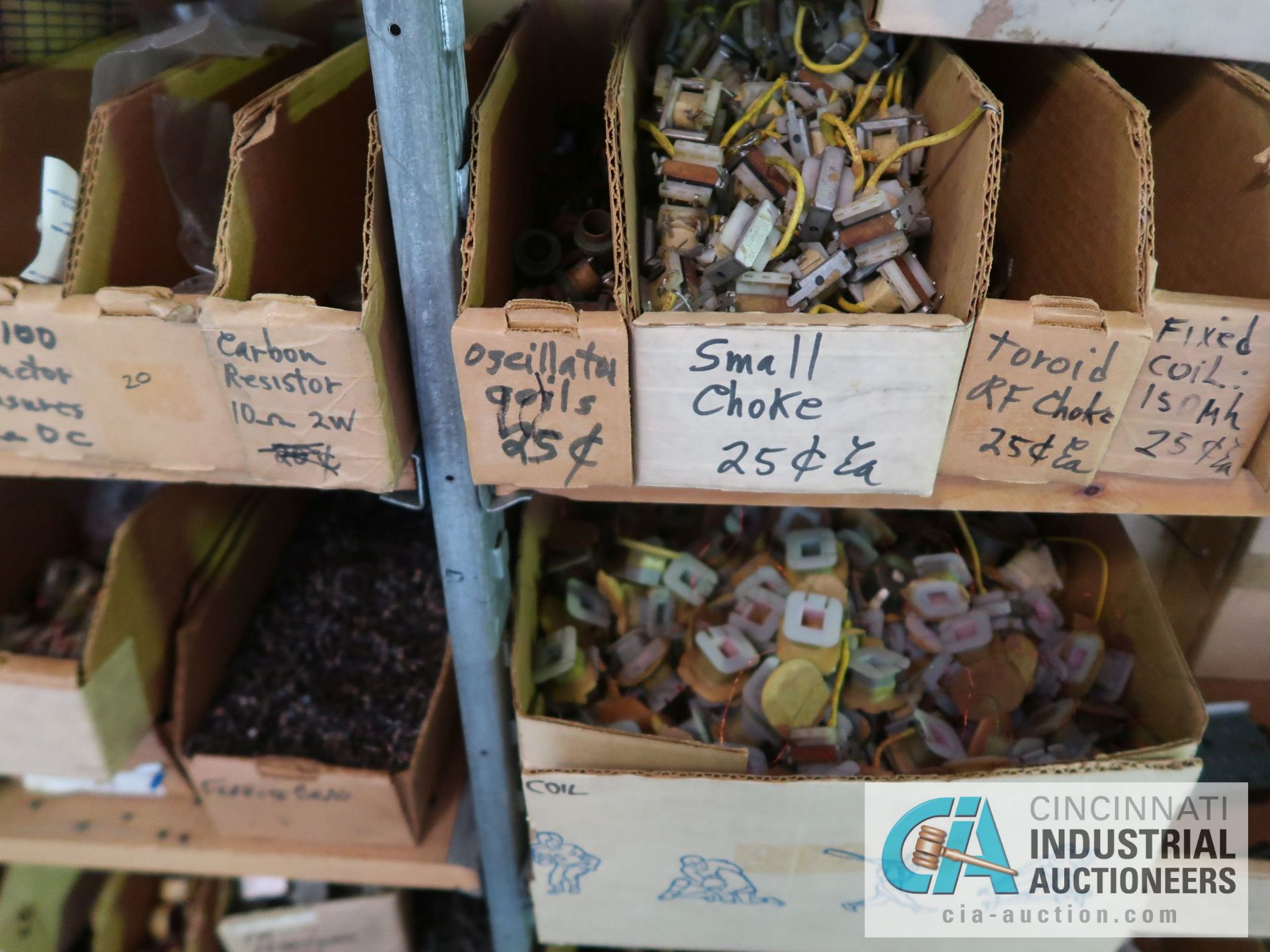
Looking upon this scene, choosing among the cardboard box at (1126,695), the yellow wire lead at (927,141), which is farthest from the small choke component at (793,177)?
the cardboard box at (1126,695)

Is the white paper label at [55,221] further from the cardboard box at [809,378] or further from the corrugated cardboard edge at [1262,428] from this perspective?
the corrugated cardboard edge at [1262,428]

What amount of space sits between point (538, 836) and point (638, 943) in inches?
7.8

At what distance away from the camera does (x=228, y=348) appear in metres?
0.61

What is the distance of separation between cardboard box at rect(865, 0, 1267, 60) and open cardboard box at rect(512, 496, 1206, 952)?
535 millimetres

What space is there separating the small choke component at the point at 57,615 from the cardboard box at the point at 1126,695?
56 centimetres

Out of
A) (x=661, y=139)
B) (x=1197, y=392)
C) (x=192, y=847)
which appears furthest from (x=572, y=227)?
(x=192, y=847)

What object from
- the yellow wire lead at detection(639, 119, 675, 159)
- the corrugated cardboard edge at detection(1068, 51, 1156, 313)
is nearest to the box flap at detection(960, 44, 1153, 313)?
the corrugated cardboard edge at detection(1068, 51, 1156, 313)

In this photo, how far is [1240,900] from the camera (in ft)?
2.75

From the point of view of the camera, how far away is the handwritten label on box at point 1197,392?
1.95ft

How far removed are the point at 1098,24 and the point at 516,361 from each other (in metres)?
0.54

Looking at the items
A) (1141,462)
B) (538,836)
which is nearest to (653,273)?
(1141,462)

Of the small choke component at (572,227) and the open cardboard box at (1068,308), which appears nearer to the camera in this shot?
the open cardboard box at (1068,308)

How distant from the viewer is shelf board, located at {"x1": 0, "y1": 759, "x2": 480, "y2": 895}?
102 centimetres

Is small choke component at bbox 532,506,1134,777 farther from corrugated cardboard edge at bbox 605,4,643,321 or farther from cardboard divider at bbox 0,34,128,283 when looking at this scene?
cardboard divider at bbox 0,34,128,283
